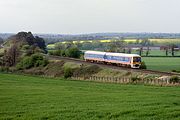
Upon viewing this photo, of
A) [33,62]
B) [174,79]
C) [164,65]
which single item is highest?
[174,79]

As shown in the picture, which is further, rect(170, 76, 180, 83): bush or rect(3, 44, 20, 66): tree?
rect(3, 44, 20, 66): tree

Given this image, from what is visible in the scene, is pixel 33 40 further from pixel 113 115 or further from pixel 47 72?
pixel 113 115

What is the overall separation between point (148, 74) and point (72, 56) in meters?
50.6

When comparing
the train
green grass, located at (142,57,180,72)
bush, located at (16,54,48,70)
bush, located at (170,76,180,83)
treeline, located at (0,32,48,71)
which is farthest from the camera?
treeline, located at (0,32,48,71)

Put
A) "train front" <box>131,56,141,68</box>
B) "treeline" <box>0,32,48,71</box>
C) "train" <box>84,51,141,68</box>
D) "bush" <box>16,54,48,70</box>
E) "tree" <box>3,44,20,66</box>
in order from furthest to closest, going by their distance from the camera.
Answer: "tree" <box>3,44,20,66</box>, "treeline" <box>0,32,48,71</box>, "bush" <box>16,54,48,70</box>, "train" <box>84,51,141,68</box>, "train front" <box>131,56,141,68</box>

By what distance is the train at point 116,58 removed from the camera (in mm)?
61378

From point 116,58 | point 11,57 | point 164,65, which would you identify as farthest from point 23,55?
point 164,65

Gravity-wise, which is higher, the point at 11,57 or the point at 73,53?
the point at 73,53

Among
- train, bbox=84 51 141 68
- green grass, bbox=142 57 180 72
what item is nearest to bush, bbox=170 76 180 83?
train, bbox=84 51 141 68

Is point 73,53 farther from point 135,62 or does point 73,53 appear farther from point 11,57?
point 135,62

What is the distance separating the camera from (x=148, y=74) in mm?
50812

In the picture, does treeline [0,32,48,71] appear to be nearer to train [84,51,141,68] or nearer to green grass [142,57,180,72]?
train [84,51,141,68]

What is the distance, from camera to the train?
61378mm

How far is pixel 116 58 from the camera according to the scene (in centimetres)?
6725
